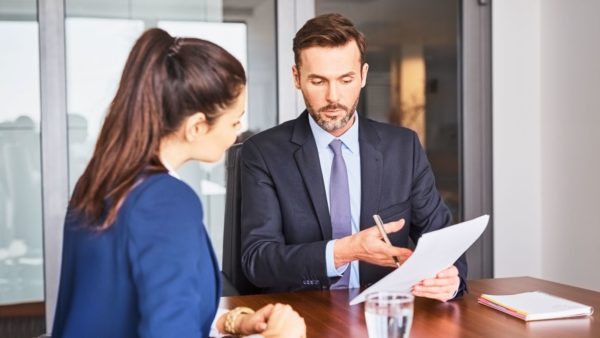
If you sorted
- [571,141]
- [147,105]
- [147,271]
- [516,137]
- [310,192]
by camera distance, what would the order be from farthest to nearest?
[516,137] → [571,141] → [310,192] → [147,105] → [147,271]

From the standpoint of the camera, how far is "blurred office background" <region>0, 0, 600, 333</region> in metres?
3.62

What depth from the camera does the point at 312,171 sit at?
2299mm

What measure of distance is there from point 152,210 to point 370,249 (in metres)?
0.85

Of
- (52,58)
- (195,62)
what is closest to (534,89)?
(52,58)

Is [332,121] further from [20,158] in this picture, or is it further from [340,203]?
[20,158]

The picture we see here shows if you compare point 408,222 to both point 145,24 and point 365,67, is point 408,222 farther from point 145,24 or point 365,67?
point 145,24

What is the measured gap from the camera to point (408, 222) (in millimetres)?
2381

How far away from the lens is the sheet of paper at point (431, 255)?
157cm

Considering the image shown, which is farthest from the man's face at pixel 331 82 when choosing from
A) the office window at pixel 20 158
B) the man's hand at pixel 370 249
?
the office window at pixel 20 158

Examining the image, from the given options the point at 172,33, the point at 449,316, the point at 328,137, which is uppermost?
the point at 172,33

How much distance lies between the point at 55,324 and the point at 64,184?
8.26ft

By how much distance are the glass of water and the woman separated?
0.14 m

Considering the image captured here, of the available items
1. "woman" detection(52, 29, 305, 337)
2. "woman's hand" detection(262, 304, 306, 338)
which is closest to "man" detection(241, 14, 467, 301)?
"woman's hand" detection(262, 304, 306, 338)

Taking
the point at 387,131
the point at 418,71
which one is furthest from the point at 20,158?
the point at 418,71
